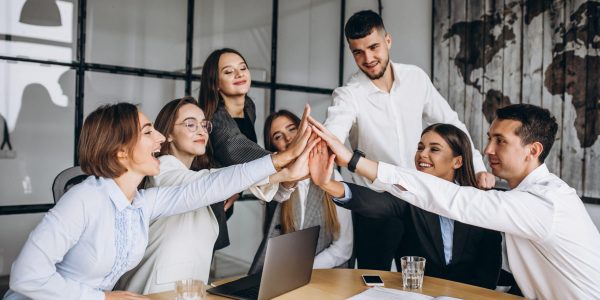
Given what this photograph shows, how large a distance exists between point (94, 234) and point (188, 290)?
0.35 metres

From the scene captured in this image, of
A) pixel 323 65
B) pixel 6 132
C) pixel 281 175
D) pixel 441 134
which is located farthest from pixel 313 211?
pixel 323 65

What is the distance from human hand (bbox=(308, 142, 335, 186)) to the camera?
2230mm

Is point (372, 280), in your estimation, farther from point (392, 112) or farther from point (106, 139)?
point (392, 112)

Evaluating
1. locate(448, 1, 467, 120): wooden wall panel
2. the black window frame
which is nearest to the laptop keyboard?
the black window frame

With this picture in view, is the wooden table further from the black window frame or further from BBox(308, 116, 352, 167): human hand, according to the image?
the black window frame

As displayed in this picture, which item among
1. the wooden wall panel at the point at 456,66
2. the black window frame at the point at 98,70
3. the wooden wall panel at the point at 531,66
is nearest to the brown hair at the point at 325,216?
the black window frame at the point at 98,70

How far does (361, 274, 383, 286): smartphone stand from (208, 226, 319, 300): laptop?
0.19 m

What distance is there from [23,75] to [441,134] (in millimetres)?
2371

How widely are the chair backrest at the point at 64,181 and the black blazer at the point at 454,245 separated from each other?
1.18 m

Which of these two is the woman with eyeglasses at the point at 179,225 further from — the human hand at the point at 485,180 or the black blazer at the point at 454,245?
the human hand at the point at 485,180

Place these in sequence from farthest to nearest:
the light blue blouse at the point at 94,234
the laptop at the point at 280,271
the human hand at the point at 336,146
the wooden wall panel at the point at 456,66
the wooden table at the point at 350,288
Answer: the wooden wall panel at the point at 456,66 < the human hand at the point at 336,146 < the wooden table at the point at 350,288 < the laptop at the point at 280,271 < the light blue blouse at the point at 94,234

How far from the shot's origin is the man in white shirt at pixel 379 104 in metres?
2.85

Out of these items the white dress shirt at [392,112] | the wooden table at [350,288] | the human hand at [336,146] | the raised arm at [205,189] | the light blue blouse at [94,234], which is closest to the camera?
the light blue blouse at [94,234]

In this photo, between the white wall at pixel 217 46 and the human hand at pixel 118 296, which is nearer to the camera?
the human hand at pixel 118 296
